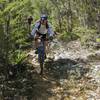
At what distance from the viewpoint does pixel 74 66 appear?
36.2ft

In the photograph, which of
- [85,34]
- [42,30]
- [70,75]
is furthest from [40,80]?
[85,34]

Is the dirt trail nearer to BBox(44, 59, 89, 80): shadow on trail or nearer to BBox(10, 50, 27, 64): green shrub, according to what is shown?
BBox(44, 59, 89, 80): shadow on trail

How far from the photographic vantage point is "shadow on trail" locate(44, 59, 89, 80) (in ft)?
33.9

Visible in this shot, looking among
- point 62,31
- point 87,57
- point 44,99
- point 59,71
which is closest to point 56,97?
point 44,99

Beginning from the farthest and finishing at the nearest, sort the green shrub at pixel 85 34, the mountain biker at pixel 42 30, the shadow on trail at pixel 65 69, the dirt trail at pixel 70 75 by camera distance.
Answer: the green shrub at pixel 85 34
the mountain biker at pixel 42 30
the shadow on trail at pixel 65 69
the dirt trail at pixel 70 75

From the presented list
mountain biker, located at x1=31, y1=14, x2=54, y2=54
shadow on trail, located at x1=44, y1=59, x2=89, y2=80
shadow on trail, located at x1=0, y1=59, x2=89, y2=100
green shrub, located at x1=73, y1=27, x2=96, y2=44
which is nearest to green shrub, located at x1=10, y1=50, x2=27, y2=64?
shadow on trail, located at x1=0, y1=59, x2=89, y2=100

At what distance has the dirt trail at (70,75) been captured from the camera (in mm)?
8820

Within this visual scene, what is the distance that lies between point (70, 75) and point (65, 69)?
25.2 inches

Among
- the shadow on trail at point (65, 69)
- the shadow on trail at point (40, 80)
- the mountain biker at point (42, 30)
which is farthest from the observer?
the mountain biker at point (42, 30)

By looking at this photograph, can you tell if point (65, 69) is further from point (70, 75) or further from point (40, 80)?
point (40, 80)

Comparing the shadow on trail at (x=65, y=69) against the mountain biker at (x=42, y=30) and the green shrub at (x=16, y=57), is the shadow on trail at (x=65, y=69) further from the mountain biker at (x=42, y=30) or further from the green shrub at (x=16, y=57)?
the green shrub at (x=16, y=57)

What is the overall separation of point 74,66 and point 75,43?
377 centimetres

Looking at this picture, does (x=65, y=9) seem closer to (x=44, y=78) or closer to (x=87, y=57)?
(x=87, y=57)

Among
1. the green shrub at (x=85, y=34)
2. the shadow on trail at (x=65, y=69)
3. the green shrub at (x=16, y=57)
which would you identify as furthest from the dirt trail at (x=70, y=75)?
the green shrub at (x=85, y=34)
